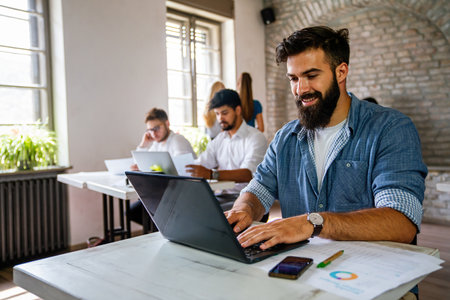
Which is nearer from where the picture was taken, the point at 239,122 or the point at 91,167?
the point at 239,122

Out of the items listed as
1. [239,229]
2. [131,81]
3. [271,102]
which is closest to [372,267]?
[239,229]

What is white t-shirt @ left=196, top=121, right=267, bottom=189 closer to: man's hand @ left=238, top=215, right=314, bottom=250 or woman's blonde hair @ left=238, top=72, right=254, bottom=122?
woman's blonde hair @ left=238, top=72, right=254, bottom=122

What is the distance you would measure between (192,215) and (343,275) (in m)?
0.38

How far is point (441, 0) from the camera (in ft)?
14.4

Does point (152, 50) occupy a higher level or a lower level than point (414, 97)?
higher

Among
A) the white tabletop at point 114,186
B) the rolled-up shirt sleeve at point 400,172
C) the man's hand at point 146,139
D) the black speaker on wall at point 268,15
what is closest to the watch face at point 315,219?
the rolled-up shirt sleeve at point 400,172

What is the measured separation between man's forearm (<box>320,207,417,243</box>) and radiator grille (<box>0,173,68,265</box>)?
3.30 m

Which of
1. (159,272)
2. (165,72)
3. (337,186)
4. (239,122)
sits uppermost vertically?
(165,72)

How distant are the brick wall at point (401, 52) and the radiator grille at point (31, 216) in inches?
149

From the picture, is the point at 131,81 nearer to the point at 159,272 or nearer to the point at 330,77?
the point at 330,77

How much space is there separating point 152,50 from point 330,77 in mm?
3520

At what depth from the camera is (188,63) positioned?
540 centimetres

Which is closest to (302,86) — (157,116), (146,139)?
(157,116)

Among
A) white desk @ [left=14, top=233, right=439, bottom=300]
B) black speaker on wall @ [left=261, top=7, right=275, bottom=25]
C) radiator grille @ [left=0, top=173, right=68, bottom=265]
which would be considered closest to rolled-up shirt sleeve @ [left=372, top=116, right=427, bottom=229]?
white desk @ [left=14, top=233, right=439, bottom=300]
